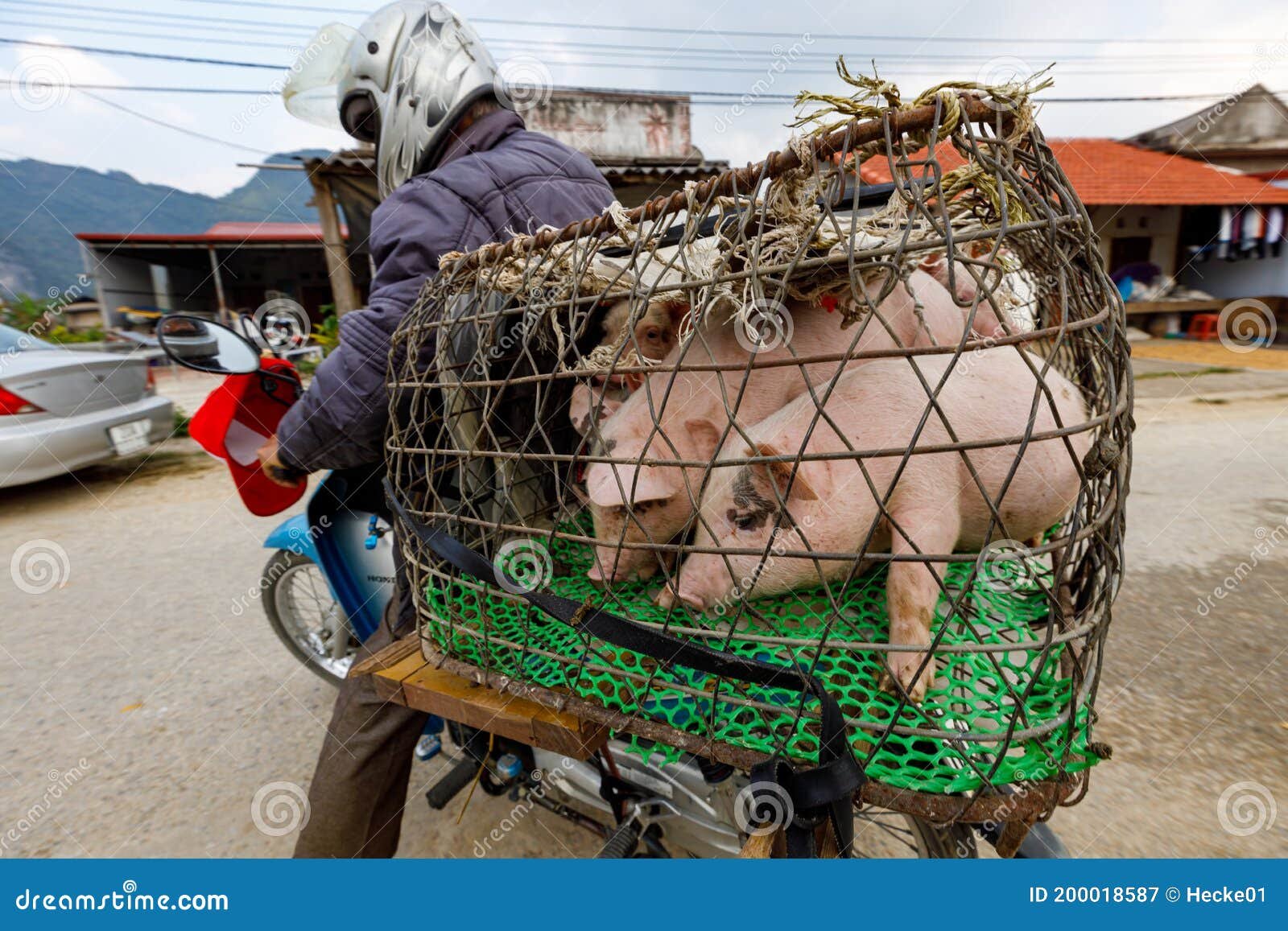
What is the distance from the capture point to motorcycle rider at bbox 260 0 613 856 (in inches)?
64.2

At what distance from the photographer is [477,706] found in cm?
123

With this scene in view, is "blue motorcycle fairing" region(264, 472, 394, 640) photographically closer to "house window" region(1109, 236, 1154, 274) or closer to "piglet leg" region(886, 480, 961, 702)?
"piglet leg" region(886, 480, 961, 702)

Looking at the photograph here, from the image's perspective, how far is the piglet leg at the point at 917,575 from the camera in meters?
1.00

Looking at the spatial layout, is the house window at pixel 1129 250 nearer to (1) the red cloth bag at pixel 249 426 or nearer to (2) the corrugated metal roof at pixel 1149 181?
(2) the corrugated metal roof at pixel 1149 181

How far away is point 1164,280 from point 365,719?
677 inches

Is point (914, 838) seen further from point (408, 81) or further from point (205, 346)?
point (408, 81)

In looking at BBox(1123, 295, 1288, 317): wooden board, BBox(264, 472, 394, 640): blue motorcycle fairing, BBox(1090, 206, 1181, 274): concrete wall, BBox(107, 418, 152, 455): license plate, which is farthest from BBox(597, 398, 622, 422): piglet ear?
BBox(1090, 206, 1181, 274): concrete wall

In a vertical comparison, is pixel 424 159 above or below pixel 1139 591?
above

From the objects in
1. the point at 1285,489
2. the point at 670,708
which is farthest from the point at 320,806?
the point at 1285,489

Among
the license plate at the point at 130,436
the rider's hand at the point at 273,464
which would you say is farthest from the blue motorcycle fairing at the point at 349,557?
the license plate at the point at 130,436

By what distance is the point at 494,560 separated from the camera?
4.33 ft

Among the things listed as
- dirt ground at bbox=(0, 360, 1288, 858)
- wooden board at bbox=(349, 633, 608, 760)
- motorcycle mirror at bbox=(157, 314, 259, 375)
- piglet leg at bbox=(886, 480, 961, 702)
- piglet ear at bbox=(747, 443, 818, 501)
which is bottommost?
dirt ground at bbox=(0, 360, 1288, 858)

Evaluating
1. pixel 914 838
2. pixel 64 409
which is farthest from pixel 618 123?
pixel 914 838

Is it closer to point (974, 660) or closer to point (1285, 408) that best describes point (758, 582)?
point (974, 660)
